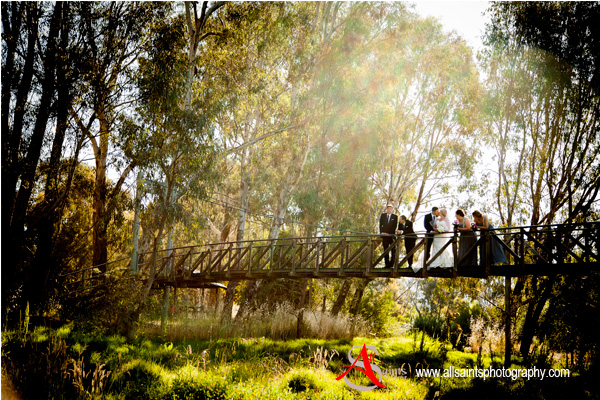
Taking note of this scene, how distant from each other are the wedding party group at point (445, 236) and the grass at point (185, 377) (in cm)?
195

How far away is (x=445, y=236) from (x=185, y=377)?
5233mm

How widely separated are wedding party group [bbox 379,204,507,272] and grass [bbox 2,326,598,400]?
195cm

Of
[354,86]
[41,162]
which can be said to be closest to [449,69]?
[354,86]

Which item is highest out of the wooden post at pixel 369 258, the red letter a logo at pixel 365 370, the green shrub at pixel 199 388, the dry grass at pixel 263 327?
the wooden post at pixel 369 258

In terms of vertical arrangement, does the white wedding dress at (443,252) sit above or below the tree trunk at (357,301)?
above

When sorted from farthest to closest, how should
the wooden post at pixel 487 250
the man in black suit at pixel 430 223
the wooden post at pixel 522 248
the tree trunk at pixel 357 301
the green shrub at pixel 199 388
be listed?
the tree trunk at pixel 357 301 → the man in black suit at pixel 430 223 → the wooden post at pixel 487 250 → the wooden post at pixel 522 248 → the green shrub at pixel 199 388

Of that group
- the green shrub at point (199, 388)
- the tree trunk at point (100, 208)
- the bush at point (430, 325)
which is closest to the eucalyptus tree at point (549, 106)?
the bush at point (430, 325)

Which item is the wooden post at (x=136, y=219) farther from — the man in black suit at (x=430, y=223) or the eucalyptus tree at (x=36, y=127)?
the man in black suit at (x=430, y=223)

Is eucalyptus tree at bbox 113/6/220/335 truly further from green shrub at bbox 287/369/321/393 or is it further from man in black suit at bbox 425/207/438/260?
man in black suit at bbox 425/207/438/260

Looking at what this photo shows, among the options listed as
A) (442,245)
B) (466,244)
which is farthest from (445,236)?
(466,244)

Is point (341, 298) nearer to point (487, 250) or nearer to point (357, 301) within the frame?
point (357, 301)

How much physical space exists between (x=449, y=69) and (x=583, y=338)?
984cm

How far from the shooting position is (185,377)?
17.4 ft

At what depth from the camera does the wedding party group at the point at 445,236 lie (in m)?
7.23
